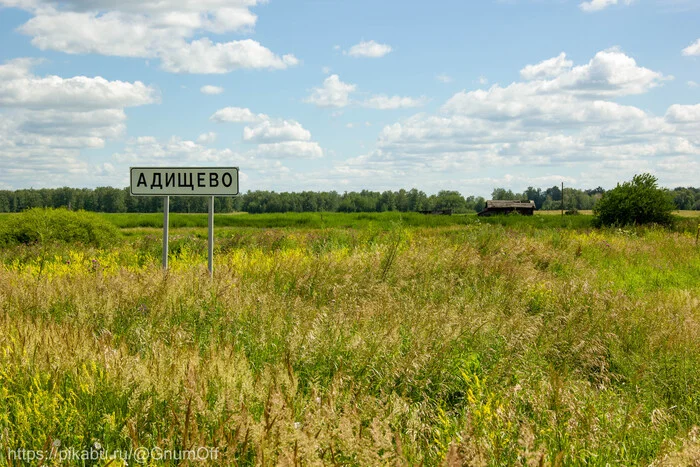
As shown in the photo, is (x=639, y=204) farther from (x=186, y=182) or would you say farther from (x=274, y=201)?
(x=274, y=201)

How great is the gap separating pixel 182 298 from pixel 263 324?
1.43 meters

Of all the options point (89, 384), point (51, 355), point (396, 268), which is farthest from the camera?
point (396, 268)

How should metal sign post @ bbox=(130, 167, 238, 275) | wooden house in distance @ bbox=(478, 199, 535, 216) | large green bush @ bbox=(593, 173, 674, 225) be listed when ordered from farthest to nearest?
1. wooden house in distance @ bbox=(478, 199, 535, 216)
2. large green bush @ bbox=(593, 173, 674, 225)
3. metal sign post @ bbox=(130, 167, 238, 275)

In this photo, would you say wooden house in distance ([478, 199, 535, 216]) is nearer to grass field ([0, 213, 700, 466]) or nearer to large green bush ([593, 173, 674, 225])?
large green bush ([593, 173, 674, 225])

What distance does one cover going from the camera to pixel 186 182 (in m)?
8.45

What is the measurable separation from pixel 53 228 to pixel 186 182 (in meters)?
7.95

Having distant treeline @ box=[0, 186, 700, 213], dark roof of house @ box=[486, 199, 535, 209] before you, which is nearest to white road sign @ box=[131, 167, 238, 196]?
dark roof of house @ box=[486, 199, 535, 209]

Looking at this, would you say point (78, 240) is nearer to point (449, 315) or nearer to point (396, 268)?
point (396, 268)

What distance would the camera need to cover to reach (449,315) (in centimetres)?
526

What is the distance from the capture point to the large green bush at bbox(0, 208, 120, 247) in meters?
14.3

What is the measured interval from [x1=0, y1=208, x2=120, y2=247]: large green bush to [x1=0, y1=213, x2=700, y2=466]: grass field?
5.70 m

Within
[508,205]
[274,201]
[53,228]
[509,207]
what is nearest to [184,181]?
[53,228]

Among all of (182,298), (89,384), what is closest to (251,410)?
(89,384)

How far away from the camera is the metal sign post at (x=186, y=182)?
27.1 feet
